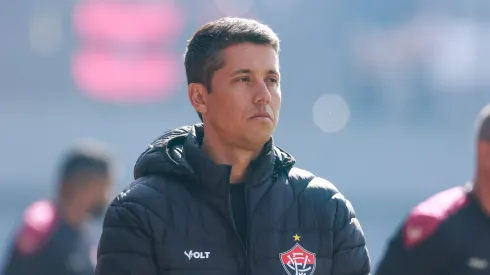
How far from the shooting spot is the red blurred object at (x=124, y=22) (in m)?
11.5

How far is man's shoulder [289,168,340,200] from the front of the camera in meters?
2.53

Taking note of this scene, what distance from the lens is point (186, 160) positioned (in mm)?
2529

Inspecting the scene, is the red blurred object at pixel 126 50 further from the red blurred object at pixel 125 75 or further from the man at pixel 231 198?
the man at pixel 231 198

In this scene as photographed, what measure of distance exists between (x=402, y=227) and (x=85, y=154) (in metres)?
2.44

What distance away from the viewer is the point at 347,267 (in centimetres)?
246

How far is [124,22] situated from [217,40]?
9148mm

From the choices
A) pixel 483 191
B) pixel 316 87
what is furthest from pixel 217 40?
pixel 316 87

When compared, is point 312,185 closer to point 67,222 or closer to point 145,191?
point 145,191

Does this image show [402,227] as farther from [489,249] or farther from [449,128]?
[449,128]

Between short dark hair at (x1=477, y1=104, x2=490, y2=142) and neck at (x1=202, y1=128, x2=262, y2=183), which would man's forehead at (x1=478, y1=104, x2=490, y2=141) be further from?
→ neck at (x1=202, y1=128, x2=262, y2=183)

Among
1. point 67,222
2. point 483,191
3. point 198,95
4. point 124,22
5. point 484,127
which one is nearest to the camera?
point 198,95

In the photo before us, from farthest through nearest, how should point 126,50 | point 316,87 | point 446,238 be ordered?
point 316,87 → point 126,50 → point 446,238

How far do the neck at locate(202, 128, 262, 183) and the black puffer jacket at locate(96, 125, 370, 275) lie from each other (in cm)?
3

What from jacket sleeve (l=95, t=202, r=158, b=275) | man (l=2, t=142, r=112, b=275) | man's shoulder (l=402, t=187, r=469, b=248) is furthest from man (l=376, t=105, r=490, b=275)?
man (l=2, t=142, r=112, b=275)
